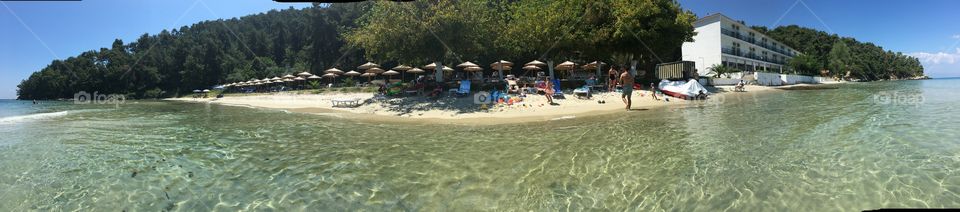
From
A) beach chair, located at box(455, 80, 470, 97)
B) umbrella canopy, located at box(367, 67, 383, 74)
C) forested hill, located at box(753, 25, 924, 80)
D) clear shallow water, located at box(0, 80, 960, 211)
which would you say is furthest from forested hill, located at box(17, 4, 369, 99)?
forested hill, located at box(753, 25, 924, 80)

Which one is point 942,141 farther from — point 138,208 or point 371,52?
point 371,52

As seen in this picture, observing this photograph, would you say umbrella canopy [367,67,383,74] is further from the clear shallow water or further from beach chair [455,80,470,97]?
the clear shallow water

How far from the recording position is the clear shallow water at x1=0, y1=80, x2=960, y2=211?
624 centimetres

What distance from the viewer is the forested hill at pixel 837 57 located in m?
74.2

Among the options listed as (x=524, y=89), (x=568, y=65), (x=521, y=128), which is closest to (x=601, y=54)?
(x=568, y=65)

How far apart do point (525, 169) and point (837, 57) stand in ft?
339

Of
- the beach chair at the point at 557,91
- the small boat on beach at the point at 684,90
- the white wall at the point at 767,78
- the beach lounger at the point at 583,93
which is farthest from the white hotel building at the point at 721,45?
the beach lounger at the point at 583,93

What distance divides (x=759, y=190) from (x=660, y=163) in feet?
6.22

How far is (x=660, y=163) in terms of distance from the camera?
8047 mm

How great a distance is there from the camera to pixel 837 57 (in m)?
84.5

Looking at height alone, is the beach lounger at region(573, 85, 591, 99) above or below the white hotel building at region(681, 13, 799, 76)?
below

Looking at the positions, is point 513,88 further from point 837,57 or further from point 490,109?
point 837,57

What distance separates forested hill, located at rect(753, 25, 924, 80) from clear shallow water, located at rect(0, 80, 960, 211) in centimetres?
7067

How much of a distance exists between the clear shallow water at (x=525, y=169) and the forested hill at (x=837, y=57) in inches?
2782
